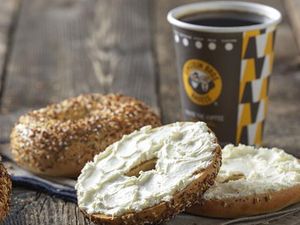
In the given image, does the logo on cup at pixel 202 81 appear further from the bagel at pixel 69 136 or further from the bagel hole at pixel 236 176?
the bagel hole at pixel 236 176

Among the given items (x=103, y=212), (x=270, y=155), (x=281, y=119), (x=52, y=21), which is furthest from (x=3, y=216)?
(x=52, y=21)

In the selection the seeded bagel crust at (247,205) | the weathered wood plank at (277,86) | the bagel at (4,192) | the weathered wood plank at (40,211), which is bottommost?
the weathered wood plank at (277,86)

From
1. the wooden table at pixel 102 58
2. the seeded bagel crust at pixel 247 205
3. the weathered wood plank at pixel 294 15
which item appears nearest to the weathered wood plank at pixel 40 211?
the wooden table at pixel 102 58

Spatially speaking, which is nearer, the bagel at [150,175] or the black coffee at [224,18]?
the bagel at [150,175]

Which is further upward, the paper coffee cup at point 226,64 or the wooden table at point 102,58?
the paper coffee cup at point 226,64

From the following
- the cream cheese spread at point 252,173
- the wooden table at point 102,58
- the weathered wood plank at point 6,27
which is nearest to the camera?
the cream cheese spread at point 252,173

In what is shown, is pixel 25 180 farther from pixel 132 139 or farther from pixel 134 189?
pixel 134 189

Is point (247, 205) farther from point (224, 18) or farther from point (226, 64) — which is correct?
point (224, 18)
